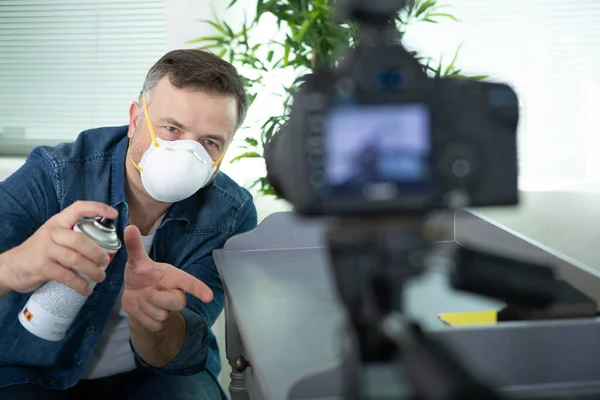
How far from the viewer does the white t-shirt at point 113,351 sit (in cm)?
151

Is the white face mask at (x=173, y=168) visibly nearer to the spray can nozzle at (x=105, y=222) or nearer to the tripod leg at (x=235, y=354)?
the tripod leg at (x=235, y=354)

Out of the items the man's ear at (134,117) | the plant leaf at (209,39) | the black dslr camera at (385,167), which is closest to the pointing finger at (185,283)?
the man's ear at (134,117)

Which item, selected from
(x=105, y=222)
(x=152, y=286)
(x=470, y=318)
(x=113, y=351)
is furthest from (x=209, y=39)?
(x=470, y=318)

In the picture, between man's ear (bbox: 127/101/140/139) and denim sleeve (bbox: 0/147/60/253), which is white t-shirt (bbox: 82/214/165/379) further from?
man's ear (bbox: 127/101/140/139)

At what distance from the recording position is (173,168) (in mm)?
1381

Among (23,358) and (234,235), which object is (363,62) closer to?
(234,235)

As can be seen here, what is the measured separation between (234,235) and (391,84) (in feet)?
3.40

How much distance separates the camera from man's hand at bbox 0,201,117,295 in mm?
997

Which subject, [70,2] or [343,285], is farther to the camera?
[70,2]

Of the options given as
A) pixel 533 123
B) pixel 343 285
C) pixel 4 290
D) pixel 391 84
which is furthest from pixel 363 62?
pixel 533 123

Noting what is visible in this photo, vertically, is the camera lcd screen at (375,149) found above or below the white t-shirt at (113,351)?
above

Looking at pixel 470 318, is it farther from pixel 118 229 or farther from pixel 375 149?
pixel 118 229

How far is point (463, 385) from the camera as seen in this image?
0.45 metres

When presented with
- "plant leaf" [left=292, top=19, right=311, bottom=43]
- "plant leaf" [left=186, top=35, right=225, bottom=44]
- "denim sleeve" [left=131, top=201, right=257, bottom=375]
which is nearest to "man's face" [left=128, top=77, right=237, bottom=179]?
"denim sleeve" [left=131, top=201, right=257, bottom=375]
